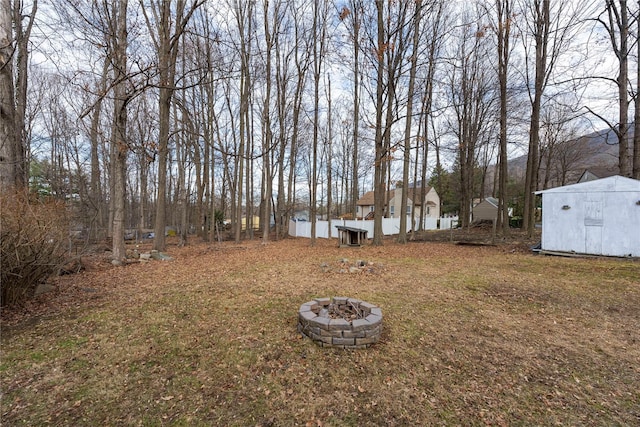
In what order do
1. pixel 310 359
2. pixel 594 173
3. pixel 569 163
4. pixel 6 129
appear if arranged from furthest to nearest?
pixel 594 173 < pixel 569 163 < pixel 6 129 < pixel 310 359

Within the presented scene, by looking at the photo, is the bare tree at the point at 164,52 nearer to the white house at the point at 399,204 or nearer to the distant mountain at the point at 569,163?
the white house at the point at 399,204

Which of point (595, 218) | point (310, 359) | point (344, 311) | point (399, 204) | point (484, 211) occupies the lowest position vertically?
point (310, 359)

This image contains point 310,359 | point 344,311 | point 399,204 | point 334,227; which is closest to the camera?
point 310,359

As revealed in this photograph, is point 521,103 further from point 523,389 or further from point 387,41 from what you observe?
point 523,389

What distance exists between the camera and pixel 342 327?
296cm

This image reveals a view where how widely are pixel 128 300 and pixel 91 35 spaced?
5.05 meters

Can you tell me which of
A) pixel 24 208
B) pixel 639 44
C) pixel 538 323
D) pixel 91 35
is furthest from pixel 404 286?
pixel 639 44

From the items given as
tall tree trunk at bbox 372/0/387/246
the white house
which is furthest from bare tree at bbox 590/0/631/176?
the white house

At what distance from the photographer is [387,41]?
10.1 m

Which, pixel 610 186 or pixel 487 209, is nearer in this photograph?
pixel 610 186

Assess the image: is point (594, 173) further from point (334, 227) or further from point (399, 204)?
point (334, 227)

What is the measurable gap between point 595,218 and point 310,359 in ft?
33.0

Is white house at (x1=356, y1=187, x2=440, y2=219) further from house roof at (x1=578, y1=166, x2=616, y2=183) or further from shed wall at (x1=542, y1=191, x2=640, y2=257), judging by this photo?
shed wall at (x1=542, y1=191, x2=640, y2=257)

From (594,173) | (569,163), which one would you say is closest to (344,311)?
(569,163)
